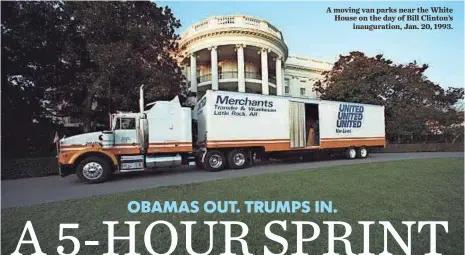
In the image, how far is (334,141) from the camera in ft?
36.7

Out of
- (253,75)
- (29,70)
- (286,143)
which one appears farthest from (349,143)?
(29,70)

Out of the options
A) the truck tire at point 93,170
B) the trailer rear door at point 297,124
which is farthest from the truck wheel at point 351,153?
the truck tire at point 93,170

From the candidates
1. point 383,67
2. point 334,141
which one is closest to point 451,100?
point 383,67

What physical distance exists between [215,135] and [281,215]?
591cm

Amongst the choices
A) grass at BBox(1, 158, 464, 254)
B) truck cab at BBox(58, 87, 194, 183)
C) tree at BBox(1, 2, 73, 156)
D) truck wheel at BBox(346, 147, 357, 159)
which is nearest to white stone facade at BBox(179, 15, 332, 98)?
truck wheel at BBox(346, 147, 357, 159)

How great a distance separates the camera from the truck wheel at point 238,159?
9.20 meters

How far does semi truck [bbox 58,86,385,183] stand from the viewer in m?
7.50

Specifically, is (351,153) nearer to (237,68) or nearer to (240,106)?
(240,106)

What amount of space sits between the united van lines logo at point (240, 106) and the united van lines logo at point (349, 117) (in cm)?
315

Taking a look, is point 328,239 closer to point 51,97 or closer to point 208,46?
point 51,97

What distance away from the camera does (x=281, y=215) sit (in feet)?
10.5

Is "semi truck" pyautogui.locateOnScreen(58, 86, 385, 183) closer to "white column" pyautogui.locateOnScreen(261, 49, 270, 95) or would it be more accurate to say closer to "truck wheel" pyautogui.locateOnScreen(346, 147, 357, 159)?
"truck wheel" pyautogui.locateOnScreen(346, 147, 357, 159)

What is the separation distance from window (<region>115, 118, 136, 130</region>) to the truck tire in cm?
104

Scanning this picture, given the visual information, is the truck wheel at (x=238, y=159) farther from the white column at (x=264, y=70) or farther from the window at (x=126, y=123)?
the white column at (x=264, y=70)
